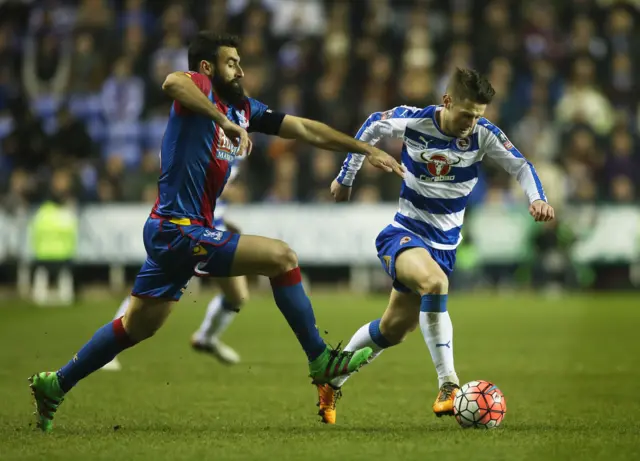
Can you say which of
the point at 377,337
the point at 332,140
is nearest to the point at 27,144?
the point at 377,337

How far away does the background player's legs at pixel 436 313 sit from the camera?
7.00 metres

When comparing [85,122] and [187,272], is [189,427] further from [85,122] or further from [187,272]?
[85,122]

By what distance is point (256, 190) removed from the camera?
19891 millimetres

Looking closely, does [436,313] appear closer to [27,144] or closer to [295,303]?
[295,303]

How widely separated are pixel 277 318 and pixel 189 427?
904 cm

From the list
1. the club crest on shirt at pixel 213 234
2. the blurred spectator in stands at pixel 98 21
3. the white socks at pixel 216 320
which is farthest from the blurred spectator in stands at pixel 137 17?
the club crest on shirt at pixel 213 234

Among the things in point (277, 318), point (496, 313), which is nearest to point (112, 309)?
point (277, 318)

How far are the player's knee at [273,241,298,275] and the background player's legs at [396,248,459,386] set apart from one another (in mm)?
877

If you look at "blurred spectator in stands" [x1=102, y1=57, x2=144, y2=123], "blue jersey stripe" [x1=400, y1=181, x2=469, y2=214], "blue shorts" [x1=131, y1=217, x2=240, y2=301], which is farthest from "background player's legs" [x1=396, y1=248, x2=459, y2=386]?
"blurred spectator in stands" [x1=102, y1=57, x2=144, y2=123]

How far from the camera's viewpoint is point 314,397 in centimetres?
830

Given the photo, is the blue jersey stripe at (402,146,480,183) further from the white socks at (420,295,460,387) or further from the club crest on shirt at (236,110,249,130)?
the club crest on shirt at (236,110,249,130)

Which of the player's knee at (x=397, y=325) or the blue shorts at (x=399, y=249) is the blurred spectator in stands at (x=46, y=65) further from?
the player's knee at (x=397, y=325)

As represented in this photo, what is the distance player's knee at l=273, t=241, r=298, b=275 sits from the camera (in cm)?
649

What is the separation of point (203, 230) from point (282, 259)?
450 mm
